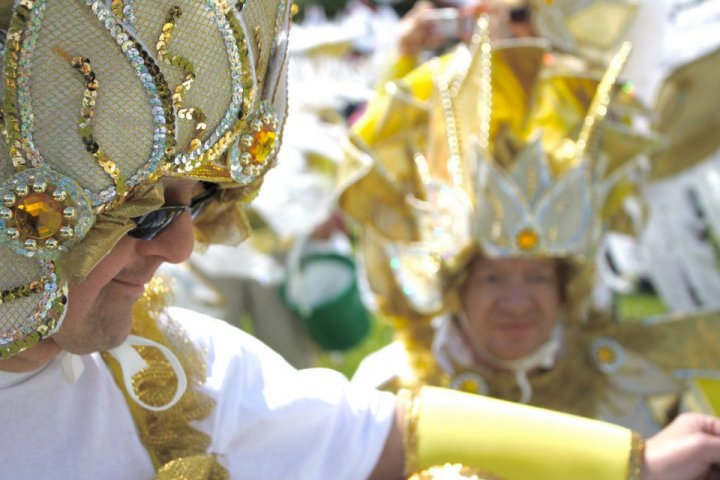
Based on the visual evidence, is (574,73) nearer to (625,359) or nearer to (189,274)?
(625,359)

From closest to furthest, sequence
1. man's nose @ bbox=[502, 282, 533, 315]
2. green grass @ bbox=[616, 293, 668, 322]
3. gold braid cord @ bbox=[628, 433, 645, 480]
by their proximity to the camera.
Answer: gold braid cord @ bbox=[628, 433, 645, 480]
man's nose @ bbox=[502, 282, 533, 315]
green grass @ bbox=[616, 293, 668, 322]

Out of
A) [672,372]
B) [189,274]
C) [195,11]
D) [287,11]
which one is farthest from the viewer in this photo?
[189,274]

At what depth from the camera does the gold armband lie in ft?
5.69

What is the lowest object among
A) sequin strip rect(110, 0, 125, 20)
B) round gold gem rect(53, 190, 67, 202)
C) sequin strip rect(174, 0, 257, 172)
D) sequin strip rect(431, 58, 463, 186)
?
sequin strip rect(431, 58, 463, 186)

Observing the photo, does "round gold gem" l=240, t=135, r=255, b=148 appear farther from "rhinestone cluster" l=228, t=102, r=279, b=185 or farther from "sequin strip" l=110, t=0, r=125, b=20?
"sequin strip" l=110, t=0, r=125, b=20

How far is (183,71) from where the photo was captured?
1316mm

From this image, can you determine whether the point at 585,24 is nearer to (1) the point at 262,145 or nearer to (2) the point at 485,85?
(2) the point at 485,85

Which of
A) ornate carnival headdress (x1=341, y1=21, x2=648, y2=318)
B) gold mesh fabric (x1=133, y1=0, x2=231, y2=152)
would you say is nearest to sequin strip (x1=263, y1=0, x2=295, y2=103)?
gold mesh fabric (x1=133, y1=0, x2=231, y2=152)

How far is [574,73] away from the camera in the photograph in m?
3.13

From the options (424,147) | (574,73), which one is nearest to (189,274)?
(424,147)

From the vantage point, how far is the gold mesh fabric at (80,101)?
1211 millimetres

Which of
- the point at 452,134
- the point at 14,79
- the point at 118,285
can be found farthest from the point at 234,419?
the point at 452,134

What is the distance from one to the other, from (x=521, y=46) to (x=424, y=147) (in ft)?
1.40

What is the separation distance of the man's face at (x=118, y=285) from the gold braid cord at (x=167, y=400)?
0.18m
